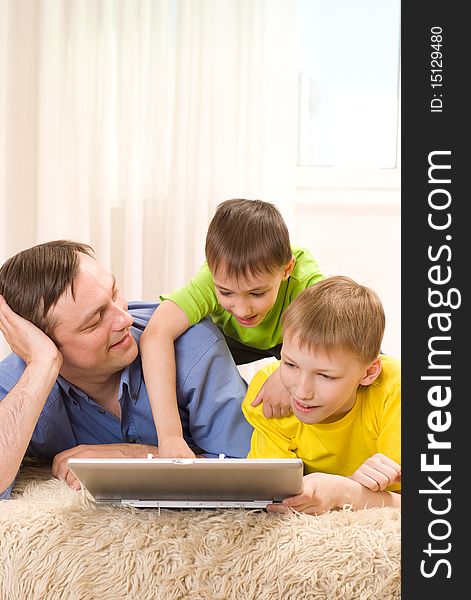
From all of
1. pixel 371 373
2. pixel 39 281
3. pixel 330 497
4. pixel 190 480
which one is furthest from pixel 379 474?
pixel 39 281

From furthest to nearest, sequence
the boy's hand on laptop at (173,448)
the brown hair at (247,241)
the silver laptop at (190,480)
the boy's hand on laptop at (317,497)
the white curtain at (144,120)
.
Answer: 1. the white curtain at (144,120)
2. the brown hair at (247,241)
3. the boy's hand on laptop at (173,448)
4. the boy's hand on laptop at (317,497)
5. the silver laptop at (190,480)

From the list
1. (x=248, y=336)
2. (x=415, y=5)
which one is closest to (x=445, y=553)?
(x=415, y=5)

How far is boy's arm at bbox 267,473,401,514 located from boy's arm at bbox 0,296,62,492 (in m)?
0.47

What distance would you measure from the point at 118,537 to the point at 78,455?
41cm

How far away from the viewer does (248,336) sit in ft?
6.02

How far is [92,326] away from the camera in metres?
1.59

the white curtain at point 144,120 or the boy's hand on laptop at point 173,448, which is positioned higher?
the white curtain at point 144,120

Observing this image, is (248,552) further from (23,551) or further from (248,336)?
(248,336)

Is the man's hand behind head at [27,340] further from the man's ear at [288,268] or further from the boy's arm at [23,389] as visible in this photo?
the man's ear at [288,268]

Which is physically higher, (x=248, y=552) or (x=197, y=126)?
(x=197, y=126)

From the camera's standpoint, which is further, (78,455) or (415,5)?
(78,455)

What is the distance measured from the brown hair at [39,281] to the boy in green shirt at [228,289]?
201 millimetres

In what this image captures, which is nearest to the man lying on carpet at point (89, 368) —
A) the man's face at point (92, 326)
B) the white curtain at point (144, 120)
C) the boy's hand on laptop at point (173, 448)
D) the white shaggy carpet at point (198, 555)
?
the man's face at point (92, 326)

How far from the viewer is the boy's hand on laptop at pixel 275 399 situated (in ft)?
4.69
